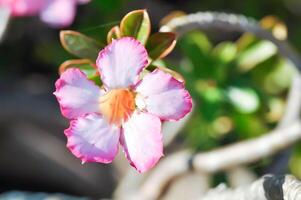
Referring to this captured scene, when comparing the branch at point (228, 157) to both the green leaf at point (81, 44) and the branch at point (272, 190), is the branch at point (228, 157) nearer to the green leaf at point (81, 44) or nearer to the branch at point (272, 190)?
the branch at point (272, 190)

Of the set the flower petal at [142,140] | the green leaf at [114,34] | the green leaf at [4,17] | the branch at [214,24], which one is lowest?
the branch at [214,24]

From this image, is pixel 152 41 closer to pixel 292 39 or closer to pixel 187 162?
pixel 187 162

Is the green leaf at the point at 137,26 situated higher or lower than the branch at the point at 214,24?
higher

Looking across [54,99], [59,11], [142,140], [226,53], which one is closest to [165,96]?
[142,140]

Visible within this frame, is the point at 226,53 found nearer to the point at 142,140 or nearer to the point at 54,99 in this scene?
the point at 54,99

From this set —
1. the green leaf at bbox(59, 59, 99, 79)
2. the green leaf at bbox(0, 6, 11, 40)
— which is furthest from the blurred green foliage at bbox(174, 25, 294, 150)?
the green leaf at bbox(59, 59, 99, 79)

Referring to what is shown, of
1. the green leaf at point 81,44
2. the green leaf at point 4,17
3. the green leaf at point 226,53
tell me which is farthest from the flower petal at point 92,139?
the green leaf at point 226,53
